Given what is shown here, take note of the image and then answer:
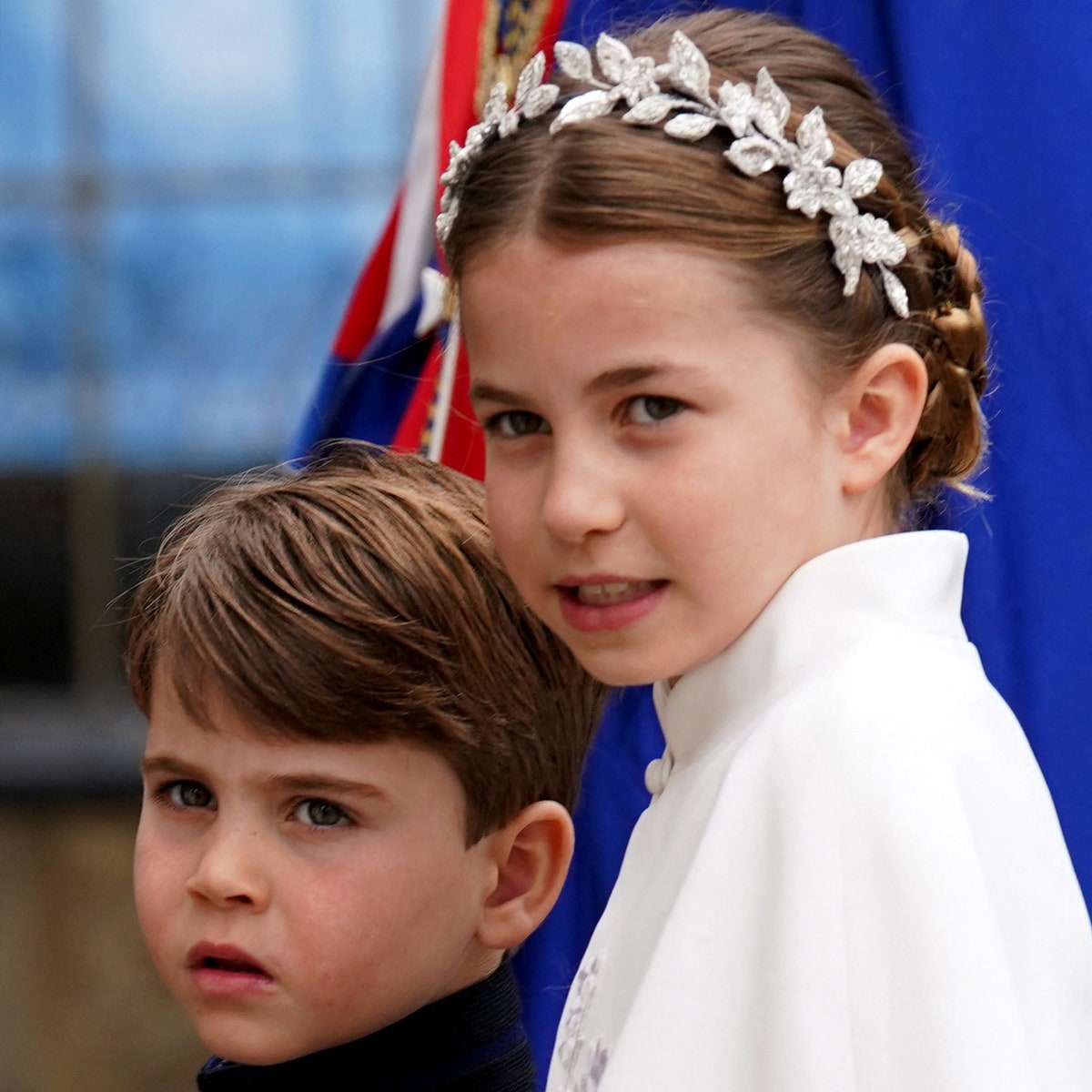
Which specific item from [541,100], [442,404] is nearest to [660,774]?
[541,100]

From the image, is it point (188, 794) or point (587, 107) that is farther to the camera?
point (188, 794)

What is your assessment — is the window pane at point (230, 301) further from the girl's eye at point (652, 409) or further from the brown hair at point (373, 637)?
the girl's eye at point (652, 409)

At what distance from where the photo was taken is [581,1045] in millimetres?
1248

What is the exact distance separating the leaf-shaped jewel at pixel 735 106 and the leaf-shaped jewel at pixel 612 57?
0.22ft

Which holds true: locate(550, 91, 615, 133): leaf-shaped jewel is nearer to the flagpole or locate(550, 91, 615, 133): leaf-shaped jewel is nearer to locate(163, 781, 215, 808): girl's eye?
locate(163, 781, 215, 808): girl's eye

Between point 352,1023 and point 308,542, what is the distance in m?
0.35

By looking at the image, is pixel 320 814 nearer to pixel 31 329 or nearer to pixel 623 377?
pixel 623 377

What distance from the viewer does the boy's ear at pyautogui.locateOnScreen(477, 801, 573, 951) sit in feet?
4.96

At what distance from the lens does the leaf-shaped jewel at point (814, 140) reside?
1271 millimetres

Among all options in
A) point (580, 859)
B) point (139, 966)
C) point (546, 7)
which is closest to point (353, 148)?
point (139, 966)

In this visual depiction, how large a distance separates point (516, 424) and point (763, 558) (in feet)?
0.61

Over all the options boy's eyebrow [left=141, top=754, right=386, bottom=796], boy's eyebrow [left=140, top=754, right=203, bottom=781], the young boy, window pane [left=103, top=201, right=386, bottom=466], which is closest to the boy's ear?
the young boy

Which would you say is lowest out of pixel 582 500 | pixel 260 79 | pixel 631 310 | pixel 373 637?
pixel 373 637

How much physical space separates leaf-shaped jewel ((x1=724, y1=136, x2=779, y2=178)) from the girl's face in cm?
7
